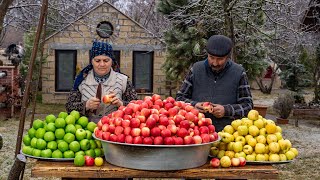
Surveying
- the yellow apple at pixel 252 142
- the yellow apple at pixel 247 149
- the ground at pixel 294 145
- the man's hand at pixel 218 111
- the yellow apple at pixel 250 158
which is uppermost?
the man's hand at pixel 218 111

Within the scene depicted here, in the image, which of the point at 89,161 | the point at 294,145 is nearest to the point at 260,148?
the point at 89,161

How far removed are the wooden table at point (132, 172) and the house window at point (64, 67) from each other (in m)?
11.6

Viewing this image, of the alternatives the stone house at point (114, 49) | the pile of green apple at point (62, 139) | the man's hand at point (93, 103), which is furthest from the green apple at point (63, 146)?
the stone house at point (114, 49)

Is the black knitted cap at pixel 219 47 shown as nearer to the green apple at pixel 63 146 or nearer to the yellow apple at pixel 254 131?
the yellow apple at pixel 254 131

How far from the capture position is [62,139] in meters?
2.78

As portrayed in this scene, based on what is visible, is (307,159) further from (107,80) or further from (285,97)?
(107,80)

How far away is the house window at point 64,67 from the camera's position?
553 inches

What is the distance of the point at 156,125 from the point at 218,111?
78cm

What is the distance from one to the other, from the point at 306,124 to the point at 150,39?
5.03 meters

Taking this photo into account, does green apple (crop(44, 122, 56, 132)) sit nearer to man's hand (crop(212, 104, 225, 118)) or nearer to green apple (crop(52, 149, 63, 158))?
green apple (crop(52, 149, 63, 158))

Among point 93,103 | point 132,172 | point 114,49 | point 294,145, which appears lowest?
point 294,145

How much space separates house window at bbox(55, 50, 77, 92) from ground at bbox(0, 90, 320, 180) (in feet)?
2.60

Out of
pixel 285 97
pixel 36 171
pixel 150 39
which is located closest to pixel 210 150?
pixel 36 171

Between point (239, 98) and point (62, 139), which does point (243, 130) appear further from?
point (62, 139)
